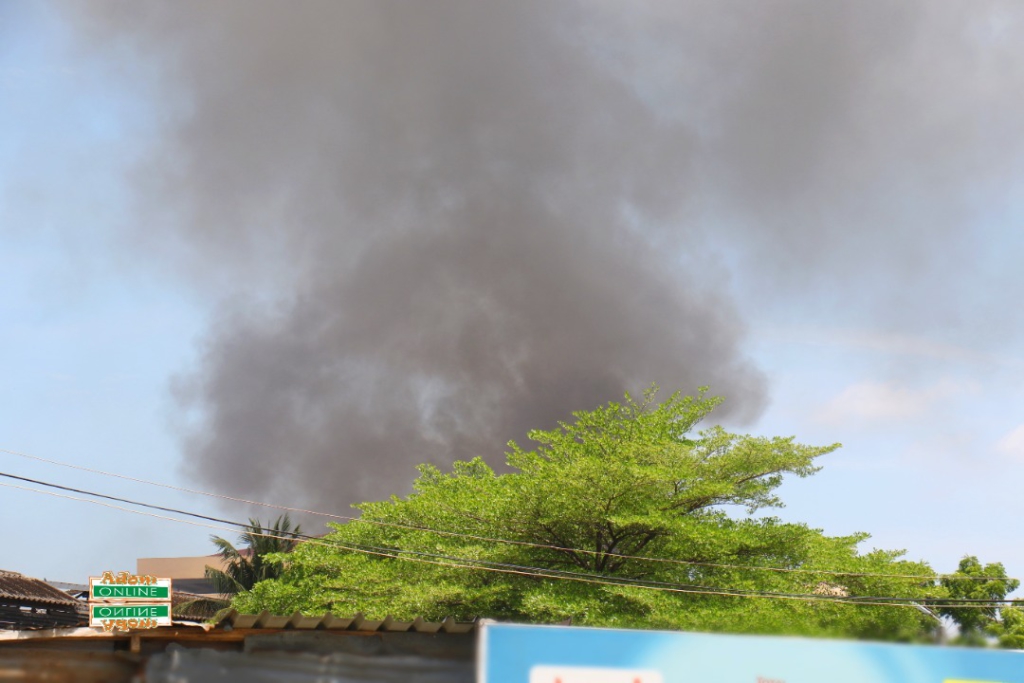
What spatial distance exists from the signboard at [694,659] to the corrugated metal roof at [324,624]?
5.03 feet

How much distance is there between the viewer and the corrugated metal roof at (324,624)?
7.97 meters

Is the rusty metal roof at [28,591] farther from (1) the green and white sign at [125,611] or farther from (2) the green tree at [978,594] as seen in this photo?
(2) the green tree at [978,594]

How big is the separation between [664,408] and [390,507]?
33.3ft

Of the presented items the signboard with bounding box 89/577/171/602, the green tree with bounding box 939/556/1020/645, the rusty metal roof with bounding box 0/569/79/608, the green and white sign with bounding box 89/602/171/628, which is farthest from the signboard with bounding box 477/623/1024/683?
the green tree with bounding box 939/556/1020/645

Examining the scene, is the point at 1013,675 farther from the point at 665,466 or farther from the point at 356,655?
the point at 665,466

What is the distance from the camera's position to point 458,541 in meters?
26.3

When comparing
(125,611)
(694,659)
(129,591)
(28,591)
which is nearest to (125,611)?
(125,611)

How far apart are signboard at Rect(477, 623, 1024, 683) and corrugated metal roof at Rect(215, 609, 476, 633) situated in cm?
153

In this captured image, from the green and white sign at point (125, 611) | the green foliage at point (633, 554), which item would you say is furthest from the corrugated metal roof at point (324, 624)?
the green foliage at point (633, 554)

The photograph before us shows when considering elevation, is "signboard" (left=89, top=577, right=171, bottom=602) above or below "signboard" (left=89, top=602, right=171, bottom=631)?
above

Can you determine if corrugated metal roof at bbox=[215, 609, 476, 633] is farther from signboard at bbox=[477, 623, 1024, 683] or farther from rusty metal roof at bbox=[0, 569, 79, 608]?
rusty metal roof at bbox=[0, 569, 79, 608]

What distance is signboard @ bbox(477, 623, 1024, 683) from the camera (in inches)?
281

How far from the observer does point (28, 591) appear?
2714cm

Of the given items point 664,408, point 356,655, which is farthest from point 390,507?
point 356,655
